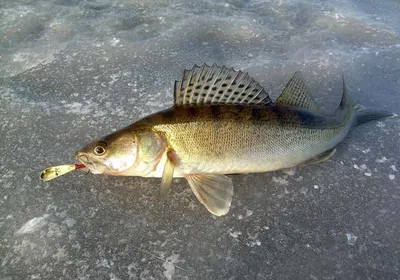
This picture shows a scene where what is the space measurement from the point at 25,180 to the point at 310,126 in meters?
2.63

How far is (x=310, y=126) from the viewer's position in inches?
127

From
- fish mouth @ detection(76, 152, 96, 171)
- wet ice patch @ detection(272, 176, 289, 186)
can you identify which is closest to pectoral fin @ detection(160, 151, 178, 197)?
fish mouth @ detection(76, 152, 96, 171)

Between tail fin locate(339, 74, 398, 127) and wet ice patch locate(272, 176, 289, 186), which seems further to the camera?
tail fin locate(339, 74, 398, 127)

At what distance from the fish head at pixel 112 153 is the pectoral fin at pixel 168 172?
27 cm

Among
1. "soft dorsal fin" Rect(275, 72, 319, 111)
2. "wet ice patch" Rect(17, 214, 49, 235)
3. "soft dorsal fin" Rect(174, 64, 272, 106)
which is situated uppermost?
"soft dorsal fin" Rect(174, 64, 272, 106)

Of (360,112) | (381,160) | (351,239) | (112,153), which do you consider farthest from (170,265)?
(360,112)

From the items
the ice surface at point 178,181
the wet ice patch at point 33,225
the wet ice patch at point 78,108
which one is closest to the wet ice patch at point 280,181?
the ice surface at point 178,181

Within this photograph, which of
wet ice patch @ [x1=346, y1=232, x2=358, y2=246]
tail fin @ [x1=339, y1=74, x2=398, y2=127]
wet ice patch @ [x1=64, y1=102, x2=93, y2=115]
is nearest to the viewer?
wet ice patch @ [x1=346, y1=232, x2=358, y2=246]

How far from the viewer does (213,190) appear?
2902 mm

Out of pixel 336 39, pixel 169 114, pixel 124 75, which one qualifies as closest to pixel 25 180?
pixel 169 114

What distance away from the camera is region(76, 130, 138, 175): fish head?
285cm

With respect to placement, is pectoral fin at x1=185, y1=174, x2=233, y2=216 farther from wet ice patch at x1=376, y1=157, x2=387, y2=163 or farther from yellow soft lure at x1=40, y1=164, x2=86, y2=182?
wet ice patch at x1=376, y1=157, x2=387, y2=163

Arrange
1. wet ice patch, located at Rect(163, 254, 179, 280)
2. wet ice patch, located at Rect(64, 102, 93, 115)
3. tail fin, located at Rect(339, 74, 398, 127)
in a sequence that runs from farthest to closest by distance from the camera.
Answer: wet ice patch, located at Rect(64, 102, 93, 115)
tail fin, located at Rect(339, 74, 398, 127)
wet ice patch, located at Rect(163, 254, 179, 280)

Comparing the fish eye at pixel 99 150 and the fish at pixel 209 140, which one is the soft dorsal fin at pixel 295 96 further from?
the fish eye at pixel 99 150
